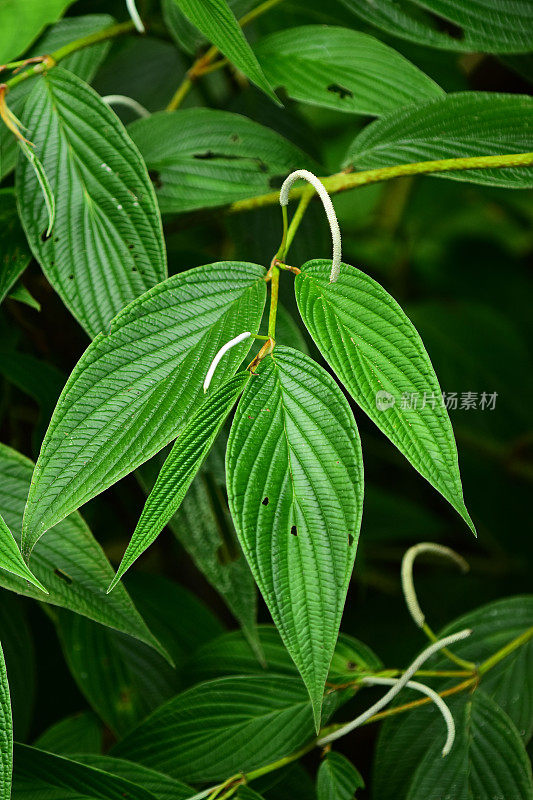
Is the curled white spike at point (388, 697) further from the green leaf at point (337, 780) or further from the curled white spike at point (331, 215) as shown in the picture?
the curled white spike at point (331, 215)

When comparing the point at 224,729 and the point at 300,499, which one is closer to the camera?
the point at 300,499

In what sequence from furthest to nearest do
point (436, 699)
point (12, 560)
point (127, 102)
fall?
point (127, 102)
point (436, 699)
point (12, 560)

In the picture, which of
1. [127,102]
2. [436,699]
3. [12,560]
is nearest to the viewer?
[12,560]

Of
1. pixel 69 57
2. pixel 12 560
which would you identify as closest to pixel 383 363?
pixel 12 560

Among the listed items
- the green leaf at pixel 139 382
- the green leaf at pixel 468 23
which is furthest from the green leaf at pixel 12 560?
the green leaf at pixel 468 23

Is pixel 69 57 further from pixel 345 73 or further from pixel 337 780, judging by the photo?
pixel 337 780

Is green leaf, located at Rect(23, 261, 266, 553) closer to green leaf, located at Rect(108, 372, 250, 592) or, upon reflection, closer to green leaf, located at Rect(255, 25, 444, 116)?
green leaf, located at Rect(108, 372, 250, 592)
